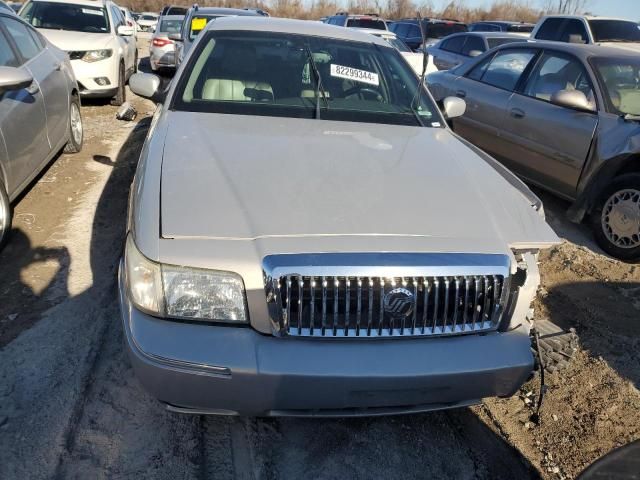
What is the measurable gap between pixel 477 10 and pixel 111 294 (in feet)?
168

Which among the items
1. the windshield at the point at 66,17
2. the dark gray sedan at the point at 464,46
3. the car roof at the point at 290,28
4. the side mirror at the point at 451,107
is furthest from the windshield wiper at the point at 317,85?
the dark gray sedan at the point at 464,46

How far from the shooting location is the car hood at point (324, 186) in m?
2.24

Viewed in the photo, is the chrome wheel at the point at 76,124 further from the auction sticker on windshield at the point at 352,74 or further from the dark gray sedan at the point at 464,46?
the dark gray sedan at the point at 464,46

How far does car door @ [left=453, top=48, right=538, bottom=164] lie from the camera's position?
605cm

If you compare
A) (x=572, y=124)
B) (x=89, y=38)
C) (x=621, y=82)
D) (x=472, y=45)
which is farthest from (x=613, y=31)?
(x=89, y=38)

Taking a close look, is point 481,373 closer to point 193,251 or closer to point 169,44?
point 193,251

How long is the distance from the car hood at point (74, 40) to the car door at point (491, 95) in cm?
570

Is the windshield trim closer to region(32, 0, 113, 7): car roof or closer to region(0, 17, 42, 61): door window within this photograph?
region(32, 0, 113, 7): car roof

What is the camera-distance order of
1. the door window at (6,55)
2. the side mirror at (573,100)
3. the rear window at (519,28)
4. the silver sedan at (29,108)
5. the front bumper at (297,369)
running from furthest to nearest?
the rear window at (519,28) → the side mirror at (573,100) → the door window at (6,55) → the silver sedan at (29,108) → the front bumper at (297,369)

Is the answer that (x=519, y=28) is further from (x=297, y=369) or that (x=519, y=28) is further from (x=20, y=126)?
(x=297, y=369)

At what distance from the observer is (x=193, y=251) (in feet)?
6.81

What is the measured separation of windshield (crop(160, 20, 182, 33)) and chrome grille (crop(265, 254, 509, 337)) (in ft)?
46.9

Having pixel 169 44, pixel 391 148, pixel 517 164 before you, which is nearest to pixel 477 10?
pixel 169 44

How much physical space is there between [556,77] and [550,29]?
6215mm
